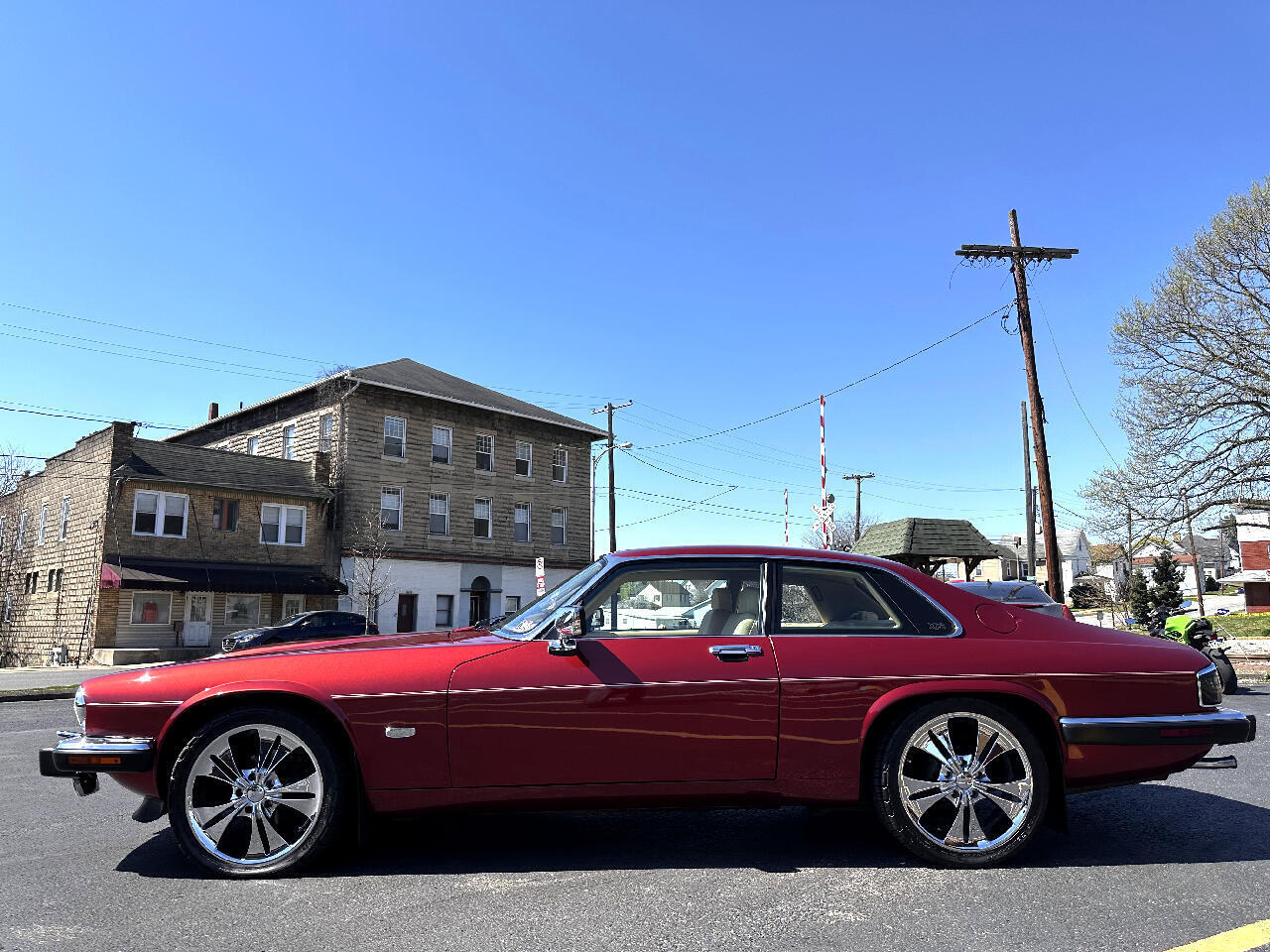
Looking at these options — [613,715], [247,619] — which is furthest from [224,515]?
[613,715]

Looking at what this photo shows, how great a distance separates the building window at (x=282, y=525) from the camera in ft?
98.2

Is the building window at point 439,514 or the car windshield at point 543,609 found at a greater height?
the building window at point 439,514

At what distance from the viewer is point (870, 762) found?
388 centimetres

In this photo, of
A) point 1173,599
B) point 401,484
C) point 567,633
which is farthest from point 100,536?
point 1173,599

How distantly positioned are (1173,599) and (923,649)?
139 feet

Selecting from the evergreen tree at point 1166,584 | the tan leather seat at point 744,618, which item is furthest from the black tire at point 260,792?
the evergreen tree at point 1166,584

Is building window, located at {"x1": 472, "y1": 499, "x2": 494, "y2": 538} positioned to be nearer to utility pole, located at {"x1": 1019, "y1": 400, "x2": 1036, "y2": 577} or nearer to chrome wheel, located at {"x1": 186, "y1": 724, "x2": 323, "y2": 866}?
utility pole, located at {"x1": 1019, "y1": 400, "x2": 1036, "y2": 577}

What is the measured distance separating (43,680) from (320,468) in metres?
13.3

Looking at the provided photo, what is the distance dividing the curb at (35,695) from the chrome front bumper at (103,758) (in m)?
14.3

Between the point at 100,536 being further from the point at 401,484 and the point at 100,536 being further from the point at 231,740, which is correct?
the point at 231,740

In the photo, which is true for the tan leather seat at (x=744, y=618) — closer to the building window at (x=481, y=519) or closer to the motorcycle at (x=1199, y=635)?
the motorcycle at (x=1199, y=635)

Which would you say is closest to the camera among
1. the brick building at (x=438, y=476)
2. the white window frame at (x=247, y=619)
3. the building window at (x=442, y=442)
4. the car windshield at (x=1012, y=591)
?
the car windshield at (x=1012, y=591)

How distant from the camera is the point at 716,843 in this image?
4219 millimetres

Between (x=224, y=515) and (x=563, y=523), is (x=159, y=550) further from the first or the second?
(x=563, y=523)
